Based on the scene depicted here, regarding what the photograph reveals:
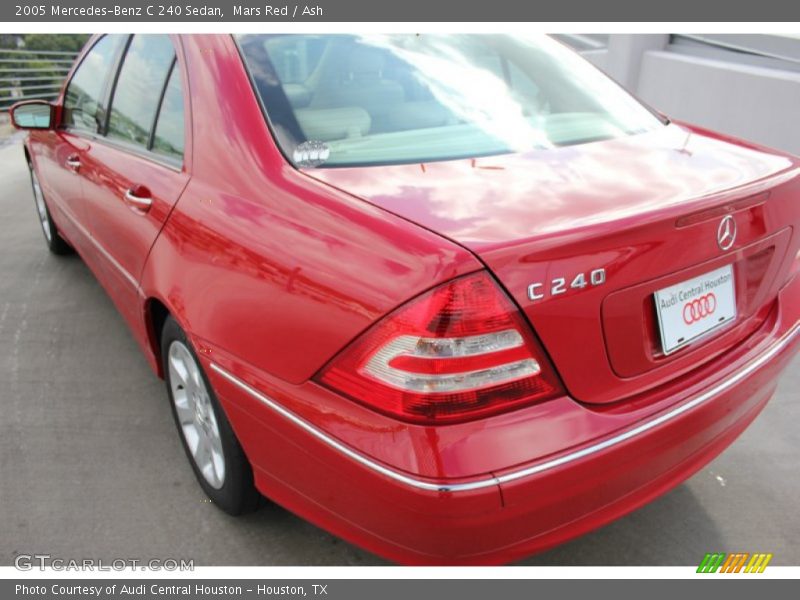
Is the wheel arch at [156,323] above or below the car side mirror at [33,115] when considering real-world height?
below

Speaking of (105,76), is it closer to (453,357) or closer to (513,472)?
(453,357)

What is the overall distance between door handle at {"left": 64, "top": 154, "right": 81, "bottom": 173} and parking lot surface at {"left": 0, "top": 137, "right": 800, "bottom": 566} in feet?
2.91

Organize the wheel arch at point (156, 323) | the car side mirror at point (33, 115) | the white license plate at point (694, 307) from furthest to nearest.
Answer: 1. the car side mirror at point (33, 115)
2. the wheel arch at point (156, 323)
3. the white license plate at point (694, 307)

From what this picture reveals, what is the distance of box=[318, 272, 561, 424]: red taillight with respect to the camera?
1.41 metres

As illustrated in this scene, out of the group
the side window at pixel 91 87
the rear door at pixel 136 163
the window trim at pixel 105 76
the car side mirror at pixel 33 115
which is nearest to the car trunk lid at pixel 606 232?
the rear door at pixel 136 163

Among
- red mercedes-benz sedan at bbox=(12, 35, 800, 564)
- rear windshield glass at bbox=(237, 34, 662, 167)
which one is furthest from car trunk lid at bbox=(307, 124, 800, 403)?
rear windshield glass at bbox=(237, 34, 662, 167)

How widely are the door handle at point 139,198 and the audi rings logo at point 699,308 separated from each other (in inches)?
65.3

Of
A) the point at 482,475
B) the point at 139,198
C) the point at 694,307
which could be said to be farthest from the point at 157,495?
the point at 694,307

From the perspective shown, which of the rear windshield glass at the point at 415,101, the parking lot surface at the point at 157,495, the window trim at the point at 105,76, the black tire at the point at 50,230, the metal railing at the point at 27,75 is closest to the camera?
the rear windshield glass at the point at 415,101

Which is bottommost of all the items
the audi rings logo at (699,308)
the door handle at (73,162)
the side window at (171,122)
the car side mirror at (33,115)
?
the audi rings logo at (699,308)

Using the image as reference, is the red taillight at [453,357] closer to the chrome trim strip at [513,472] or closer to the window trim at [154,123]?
the chrome trim strip at [513,472]

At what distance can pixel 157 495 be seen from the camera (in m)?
2.41

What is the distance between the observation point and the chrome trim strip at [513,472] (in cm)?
141

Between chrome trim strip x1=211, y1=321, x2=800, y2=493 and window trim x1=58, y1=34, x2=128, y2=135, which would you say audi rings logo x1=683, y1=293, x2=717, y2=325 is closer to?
chrome trim strip x1=211, y1=321, x2=800, y2=493
